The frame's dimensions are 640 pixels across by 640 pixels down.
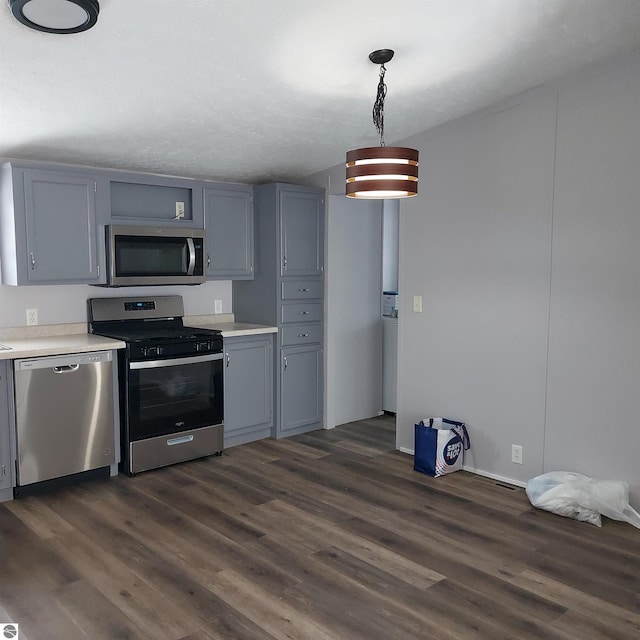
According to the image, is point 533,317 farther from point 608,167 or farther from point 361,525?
point 361,525

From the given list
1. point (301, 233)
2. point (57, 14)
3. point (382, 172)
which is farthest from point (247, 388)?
point (57, 14)

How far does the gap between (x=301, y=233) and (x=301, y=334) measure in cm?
80

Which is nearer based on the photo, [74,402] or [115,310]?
[74,402]

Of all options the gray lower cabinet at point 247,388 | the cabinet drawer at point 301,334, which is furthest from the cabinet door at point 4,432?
the cabinet drawer at point 301,334

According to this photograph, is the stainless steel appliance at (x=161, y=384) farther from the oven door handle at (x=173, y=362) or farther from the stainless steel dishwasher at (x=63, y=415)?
the stainless steel dishwasher at (x=63, y=415)

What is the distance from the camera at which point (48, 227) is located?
12.6 feet

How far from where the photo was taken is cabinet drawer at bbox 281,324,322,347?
4867 mm

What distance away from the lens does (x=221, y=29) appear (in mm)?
2654

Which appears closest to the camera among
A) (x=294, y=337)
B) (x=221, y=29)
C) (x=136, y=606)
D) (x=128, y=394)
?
(x=136, y=606)

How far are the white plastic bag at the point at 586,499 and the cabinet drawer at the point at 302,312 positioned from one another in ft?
7.22

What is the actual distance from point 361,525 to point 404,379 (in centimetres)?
147

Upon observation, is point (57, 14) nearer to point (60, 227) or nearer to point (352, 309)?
point (60, 227)

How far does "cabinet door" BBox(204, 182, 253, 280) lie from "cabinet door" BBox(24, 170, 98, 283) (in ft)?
2.93

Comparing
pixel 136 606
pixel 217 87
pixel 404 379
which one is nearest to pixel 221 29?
pixel 217 87
